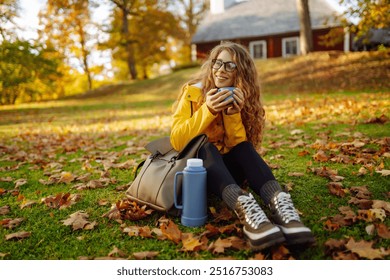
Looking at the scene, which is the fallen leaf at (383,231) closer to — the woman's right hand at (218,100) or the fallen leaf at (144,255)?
the woman's right hand at (218,100)

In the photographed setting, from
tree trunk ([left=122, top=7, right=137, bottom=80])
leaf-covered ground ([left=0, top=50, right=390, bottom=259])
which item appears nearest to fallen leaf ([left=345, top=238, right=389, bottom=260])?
leaf-covered ground ([left=0, top=50, right=390, bottom=259])

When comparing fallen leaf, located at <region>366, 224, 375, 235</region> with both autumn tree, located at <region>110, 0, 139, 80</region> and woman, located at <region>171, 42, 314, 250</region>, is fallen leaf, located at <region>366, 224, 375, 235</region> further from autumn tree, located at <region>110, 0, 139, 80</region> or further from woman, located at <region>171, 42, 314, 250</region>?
autumn tree, located at <region>110, 0, 139, 80</region>

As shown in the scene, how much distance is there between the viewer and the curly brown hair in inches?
110

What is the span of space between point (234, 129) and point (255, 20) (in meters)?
23.2

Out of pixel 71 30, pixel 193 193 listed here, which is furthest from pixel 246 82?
pixel 71 30

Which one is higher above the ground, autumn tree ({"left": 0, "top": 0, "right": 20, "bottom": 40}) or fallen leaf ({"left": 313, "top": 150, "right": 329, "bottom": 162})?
autumn tree ({"left": 0, "top": 0, "right": 20, "bottom": 40})

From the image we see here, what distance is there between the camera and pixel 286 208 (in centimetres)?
212

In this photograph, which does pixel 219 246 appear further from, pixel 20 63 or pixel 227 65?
pixel 20 63

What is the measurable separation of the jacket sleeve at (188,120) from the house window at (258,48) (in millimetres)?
22635

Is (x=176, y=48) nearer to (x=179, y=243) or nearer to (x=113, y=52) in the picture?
(x=113, y=52)

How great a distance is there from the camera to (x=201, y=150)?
8.19ft

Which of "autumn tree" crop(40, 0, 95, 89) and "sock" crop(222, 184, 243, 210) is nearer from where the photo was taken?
"sock" crop(222, 184, 243, 210)

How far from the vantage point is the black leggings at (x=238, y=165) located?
237cm
